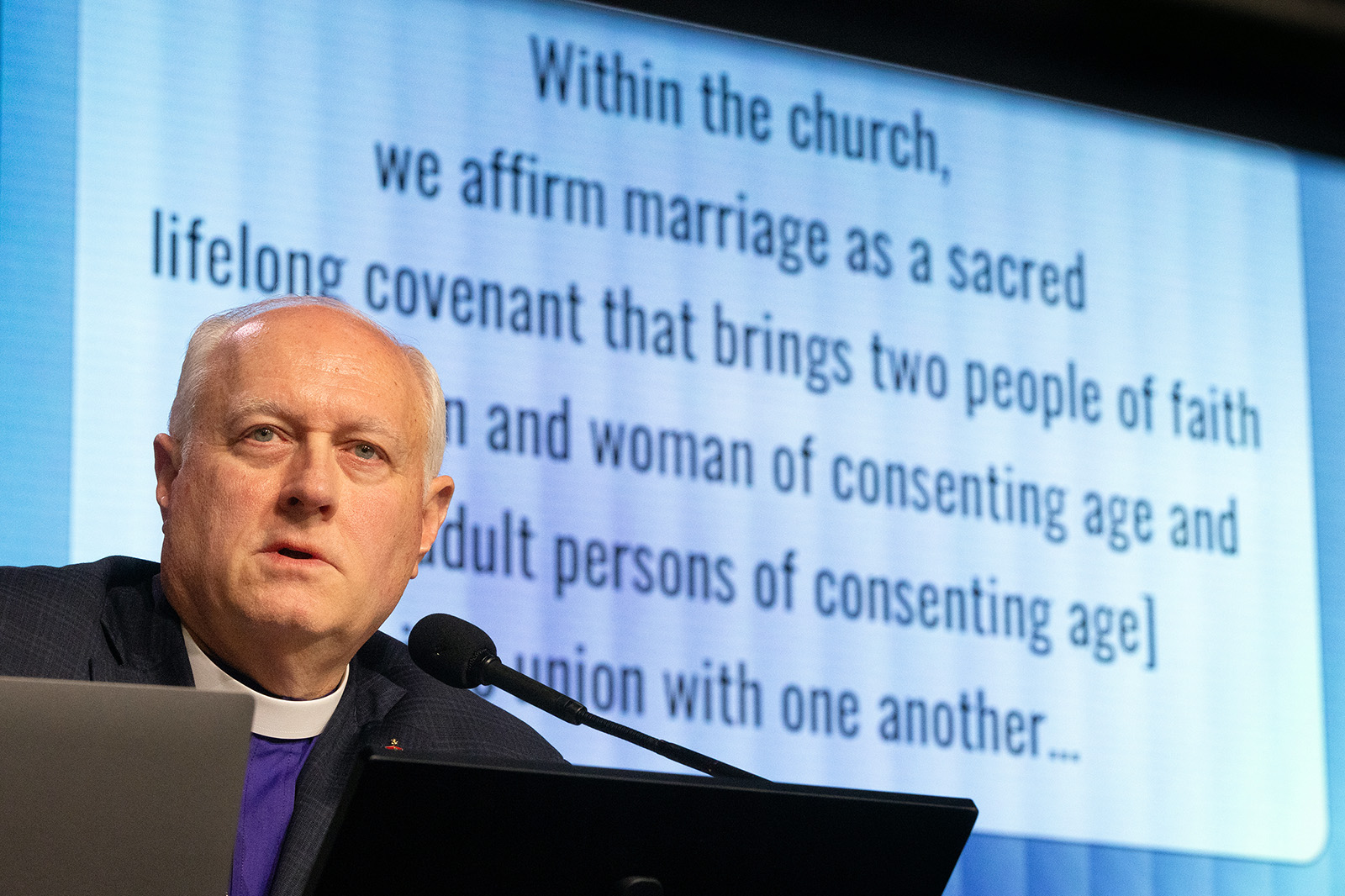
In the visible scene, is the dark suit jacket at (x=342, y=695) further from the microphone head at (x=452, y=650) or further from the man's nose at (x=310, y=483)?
the man's nose at (x=310, y=483)

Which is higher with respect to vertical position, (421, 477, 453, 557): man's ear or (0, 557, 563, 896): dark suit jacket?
(421, 477, 453, 557): man's ear

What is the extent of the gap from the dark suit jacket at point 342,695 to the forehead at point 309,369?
0.30 metres

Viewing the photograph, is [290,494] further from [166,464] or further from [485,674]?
[485,674]

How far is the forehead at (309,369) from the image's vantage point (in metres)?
2.23

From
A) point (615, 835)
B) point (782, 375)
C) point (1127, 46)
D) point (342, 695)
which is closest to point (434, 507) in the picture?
point (342, 695)

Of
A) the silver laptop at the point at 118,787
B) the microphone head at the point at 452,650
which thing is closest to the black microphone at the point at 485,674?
the microphone head at the point at 452,650

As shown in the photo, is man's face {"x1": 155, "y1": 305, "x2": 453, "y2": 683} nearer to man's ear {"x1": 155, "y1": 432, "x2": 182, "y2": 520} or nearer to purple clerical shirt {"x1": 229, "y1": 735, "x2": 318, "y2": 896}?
man's ear {"x1": 155, "y1": 432, "x2": 182, "y2": 520}

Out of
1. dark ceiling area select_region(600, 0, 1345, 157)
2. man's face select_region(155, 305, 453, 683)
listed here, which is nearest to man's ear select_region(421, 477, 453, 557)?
man's face select_region(155, 305, 453, 683)

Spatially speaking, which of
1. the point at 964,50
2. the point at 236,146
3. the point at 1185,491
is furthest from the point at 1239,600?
the point at 236,146

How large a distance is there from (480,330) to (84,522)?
86cm

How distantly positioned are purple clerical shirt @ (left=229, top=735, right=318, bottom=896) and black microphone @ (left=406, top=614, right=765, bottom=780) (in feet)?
0.80

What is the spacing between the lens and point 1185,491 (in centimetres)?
409

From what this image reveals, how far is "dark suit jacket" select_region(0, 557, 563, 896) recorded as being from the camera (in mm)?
2076

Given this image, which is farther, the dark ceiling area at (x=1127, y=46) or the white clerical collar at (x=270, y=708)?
the dark ceiling area at (x=1127, y=46)
